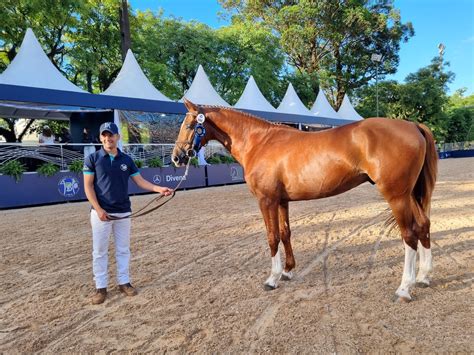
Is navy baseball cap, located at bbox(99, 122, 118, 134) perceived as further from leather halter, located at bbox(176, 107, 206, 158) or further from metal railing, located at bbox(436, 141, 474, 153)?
metal railing, located at bbox(436, 141, 474, 153)

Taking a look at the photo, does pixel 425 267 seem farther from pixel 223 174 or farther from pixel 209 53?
pixel 209 53

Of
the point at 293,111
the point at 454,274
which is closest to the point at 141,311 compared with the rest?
the point at 454,274

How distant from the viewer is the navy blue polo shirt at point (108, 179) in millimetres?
3188

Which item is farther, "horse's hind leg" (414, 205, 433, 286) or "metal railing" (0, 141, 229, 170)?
"metal railing" (0, 141, 229, 170)

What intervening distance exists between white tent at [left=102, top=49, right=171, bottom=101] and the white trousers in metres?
10.8

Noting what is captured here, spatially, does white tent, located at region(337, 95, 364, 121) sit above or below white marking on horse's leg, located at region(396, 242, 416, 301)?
above

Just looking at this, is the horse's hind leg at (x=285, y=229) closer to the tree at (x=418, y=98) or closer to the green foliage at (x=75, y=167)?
the green foliage at (x=75, y=167)

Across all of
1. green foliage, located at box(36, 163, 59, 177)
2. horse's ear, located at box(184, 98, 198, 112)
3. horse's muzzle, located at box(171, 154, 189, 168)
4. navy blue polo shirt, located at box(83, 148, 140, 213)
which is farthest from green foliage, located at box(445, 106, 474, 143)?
navy blue polo shirt, located at box(83, 148, 140, 213)

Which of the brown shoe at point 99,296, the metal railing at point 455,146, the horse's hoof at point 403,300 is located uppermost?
the metal railing at point 455,146

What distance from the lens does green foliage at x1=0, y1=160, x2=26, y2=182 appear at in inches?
362

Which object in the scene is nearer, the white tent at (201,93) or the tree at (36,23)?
the white tent at (201,93)

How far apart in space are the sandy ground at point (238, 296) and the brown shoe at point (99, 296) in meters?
0.06

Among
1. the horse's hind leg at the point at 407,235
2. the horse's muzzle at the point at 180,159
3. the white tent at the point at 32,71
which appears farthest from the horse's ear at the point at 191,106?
the white tent at the point at 32,71

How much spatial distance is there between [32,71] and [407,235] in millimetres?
11759
